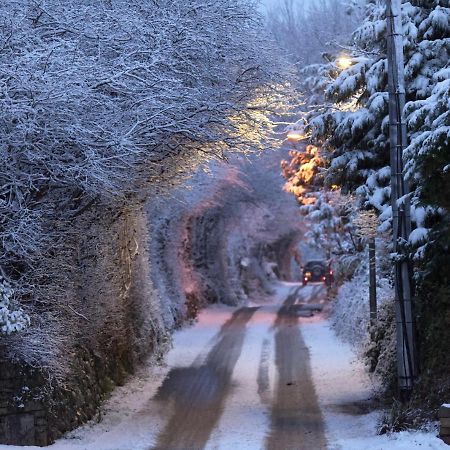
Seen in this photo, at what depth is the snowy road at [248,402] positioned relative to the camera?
1252 cm

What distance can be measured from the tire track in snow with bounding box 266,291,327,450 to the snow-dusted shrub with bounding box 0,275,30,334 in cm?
400

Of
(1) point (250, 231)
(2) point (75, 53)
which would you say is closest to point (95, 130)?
(2) point (75, 53)

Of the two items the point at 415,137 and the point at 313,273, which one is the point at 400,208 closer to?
the point at 415,137

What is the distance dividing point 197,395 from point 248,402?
55.7 inches

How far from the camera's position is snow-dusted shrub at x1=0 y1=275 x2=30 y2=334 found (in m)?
10.8

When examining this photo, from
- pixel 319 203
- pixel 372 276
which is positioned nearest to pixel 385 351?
pixel 372 276

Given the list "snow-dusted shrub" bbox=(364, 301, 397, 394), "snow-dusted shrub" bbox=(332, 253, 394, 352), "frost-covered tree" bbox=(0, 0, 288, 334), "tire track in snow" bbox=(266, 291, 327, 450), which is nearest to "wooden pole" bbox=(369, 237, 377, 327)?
"snow-dusted shrub" bbox=(332, 253, 394, 352)

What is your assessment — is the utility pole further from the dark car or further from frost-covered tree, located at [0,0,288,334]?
the dark car

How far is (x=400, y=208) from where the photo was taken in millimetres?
13156

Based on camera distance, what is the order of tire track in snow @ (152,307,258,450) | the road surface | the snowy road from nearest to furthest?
the snowy road, the road surface, tire track in snow @ (152,307,258,450)

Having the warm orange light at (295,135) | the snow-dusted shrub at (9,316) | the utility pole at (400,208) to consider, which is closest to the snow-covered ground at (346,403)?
the utility pole at (400,208)

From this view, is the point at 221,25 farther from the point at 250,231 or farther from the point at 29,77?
the point at 250,231

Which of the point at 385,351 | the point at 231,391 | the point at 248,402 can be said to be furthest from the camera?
the point at 231,391

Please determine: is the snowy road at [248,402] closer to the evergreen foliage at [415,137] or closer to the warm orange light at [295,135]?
the evergreen foliage at [415,137]
